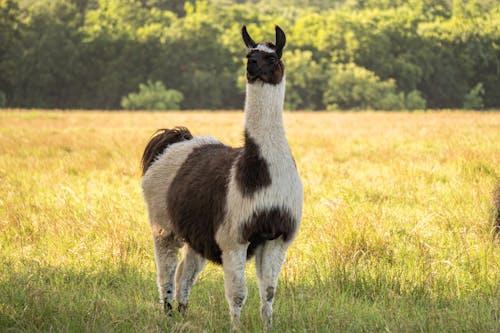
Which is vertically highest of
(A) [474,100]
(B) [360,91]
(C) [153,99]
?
(B) [360,91]

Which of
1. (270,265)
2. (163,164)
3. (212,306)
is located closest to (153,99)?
(163,164)

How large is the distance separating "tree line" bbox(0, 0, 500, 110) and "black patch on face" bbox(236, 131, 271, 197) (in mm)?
60248

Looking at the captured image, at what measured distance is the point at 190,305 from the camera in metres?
5.27

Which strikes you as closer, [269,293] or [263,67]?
[263,67]

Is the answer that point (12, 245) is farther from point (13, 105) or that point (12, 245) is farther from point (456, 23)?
point (456, 23)

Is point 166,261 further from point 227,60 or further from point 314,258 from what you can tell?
point 227,60

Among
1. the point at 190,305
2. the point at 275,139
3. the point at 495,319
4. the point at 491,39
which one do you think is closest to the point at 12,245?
the point at 190,305

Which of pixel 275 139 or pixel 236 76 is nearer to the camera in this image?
pixel 275 139

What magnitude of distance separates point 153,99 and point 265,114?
59418mm

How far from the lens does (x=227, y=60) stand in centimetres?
7038

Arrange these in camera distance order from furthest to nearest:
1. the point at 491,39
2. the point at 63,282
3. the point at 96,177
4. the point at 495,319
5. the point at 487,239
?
the point at 491,39 < the point at 96,177 < the point at 487,239 < the point at 63,282 < the point at 495,319

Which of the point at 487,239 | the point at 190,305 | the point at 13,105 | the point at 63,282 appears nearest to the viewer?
the point at 190,305

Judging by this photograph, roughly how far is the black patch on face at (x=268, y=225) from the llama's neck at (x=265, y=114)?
1.35 ft

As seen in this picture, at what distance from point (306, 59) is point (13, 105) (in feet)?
96.7
